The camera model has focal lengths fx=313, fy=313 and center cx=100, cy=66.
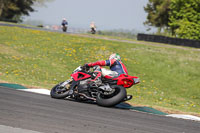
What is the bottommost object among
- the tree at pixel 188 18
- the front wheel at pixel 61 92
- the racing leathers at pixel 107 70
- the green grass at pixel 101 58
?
the green grass at pixel 101 58

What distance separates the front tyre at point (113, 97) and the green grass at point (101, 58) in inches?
199

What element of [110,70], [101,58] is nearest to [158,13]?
[101,58]

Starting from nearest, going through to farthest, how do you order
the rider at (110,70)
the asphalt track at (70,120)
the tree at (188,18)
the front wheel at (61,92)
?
the asphalt track at (70,120)
the rider at (110,70)
the front wheel at (61,92)
the tree at (188,18)

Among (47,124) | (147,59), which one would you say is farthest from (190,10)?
(47,124)

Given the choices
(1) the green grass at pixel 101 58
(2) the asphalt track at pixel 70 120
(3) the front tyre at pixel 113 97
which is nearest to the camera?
(2) the asphalt track at pixel 70 120

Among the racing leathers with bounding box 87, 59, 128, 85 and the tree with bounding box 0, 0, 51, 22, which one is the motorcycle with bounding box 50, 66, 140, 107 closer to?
the racing leathers with bounding box 87, 59, 128, 85

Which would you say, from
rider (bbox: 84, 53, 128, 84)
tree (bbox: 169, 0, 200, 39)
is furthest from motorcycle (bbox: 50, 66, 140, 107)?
tree (bbox: 169, 0, 200, 39)

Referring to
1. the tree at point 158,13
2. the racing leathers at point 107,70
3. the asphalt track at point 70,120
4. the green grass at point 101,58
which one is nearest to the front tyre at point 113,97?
the asphalt track at point 70,120

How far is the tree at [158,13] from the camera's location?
64.4 metres

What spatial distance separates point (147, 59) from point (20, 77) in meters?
11.2

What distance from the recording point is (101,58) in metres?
21.9

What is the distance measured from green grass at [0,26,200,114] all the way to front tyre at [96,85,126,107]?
5047mm

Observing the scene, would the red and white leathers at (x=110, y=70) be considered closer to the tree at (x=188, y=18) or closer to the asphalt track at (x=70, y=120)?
the asphalt track at (x=70, y=120)

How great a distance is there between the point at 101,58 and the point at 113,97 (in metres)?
13.8
